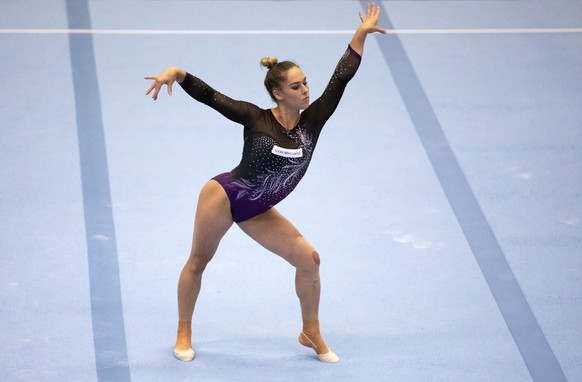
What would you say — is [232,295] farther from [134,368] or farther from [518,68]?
[518,68]

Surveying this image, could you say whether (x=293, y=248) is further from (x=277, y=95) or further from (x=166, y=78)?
(x=166, y=78)

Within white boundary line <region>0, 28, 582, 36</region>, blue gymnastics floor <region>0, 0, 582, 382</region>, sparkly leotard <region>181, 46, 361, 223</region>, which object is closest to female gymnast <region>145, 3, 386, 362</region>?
sparkly leotard <region>181, 46, 361, 223</region>

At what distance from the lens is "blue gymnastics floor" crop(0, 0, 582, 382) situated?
4.76 metres

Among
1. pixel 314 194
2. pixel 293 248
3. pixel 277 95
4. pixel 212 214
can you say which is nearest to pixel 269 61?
pixel 277 95

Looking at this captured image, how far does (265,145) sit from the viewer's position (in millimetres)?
4312

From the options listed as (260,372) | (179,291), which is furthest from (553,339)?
(179,291)

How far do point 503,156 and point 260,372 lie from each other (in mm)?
2448

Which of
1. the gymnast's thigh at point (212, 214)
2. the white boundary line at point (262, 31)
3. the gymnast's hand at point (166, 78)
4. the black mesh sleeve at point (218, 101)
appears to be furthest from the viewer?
the white boundary line at point (262, 31)

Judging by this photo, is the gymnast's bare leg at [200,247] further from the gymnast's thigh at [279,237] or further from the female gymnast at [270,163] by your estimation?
the gymnast's thigh at [279,237]

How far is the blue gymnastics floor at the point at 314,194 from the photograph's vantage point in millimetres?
4762

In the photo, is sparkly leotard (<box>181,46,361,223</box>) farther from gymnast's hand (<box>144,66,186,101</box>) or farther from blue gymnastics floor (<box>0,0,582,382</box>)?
blue gymnastics floor (<box>0,0,582,382</box>)

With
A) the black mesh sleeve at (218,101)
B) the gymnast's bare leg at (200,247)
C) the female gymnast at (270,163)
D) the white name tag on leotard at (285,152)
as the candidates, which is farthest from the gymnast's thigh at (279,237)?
the black mesh sleeve at (218,101)

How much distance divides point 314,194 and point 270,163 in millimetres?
1566

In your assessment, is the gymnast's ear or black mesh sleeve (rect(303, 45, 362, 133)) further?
black mesh sleeve (rect(303, 45, 362, 133))
